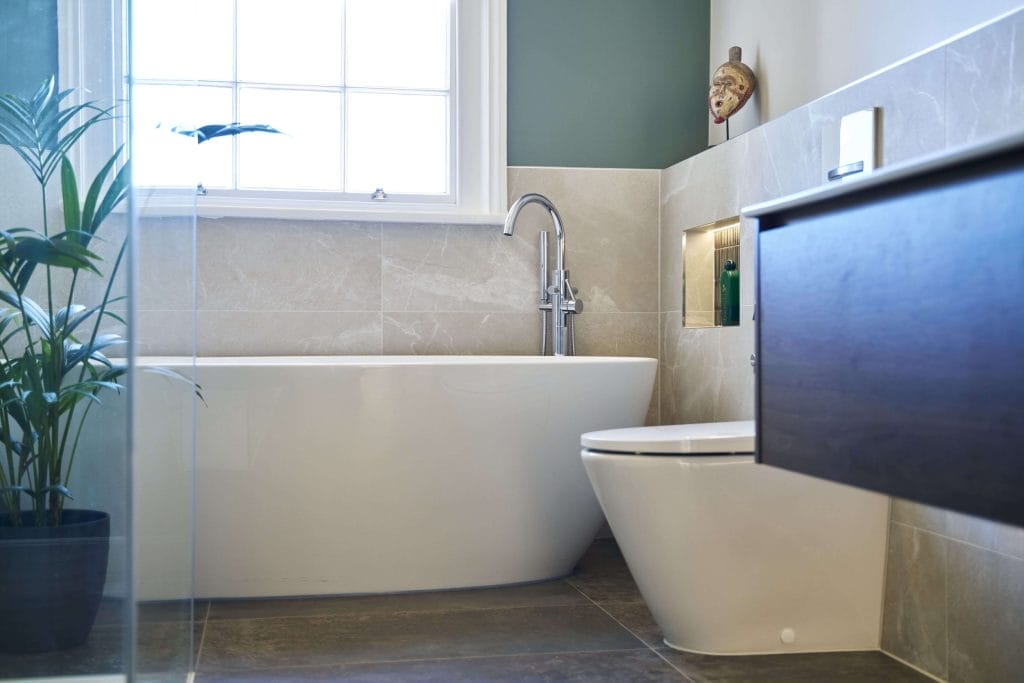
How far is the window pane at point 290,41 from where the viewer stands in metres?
3.53

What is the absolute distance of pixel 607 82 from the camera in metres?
3.64

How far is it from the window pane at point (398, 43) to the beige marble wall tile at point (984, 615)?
2290 millimetres

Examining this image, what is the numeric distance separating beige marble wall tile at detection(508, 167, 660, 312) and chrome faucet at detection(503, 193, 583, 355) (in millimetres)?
88

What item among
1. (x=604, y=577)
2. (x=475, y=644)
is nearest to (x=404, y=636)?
(x=475, y=644)

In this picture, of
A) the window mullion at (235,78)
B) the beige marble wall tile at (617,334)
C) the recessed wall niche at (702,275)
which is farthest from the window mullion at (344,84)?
the recessed wall niche at (702,275)

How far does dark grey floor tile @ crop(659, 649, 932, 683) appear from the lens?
2.14 m

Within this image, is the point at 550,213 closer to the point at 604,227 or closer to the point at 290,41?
the point at 604,227

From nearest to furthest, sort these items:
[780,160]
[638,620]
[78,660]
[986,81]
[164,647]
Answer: [78,660]
[164,647]
[986,81]
[638,620]
[780,160]

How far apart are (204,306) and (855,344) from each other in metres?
2.69

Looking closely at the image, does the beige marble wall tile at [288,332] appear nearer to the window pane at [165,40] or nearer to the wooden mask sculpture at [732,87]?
the wooden mask sculpture at [732,87]

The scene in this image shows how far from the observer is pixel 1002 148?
774mm

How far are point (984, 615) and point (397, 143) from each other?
2.35 metres

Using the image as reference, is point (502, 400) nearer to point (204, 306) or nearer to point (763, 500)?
point (763, 500)

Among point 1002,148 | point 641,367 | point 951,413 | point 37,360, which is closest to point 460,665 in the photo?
point 641,367
